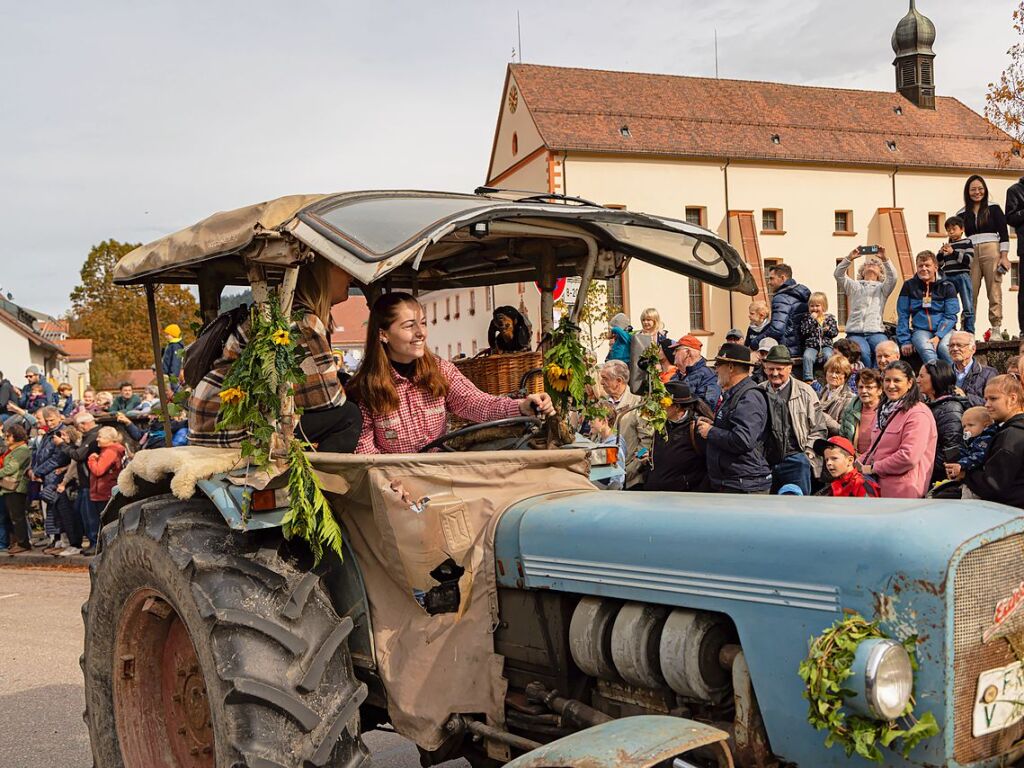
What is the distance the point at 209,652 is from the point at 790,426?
5107 mm

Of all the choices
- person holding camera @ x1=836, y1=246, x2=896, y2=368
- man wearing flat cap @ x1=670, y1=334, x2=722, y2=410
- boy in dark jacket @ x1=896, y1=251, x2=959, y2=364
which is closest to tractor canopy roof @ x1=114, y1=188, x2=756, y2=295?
man wearing flat cap @ x1=670, y1=334, x2=722, y2=410

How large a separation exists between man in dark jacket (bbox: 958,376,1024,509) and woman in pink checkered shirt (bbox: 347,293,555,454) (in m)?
3.09

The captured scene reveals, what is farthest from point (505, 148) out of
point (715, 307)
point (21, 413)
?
point (21, 413)

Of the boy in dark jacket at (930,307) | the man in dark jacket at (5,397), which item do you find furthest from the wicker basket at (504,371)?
the man in dark jacket at (5,397)

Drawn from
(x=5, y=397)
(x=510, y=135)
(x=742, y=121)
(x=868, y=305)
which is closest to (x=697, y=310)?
(x=742, y=121)

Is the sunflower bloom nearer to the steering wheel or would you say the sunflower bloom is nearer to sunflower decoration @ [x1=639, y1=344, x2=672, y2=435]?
the steering wheel

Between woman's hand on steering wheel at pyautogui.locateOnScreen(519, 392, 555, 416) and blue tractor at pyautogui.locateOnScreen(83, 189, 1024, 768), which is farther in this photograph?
woman's hand on steering wheel at pyautogui.locateOnScreen(519, 392, 555, 416)

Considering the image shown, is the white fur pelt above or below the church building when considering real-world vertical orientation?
below

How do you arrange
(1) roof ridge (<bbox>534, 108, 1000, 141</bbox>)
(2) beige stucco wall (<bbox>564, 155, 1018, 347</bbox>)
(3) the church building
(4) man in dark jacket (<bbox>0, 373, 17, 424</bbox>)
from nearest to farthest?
(4) man in dark jacket (<bbox>0, 373, 17, 424</bbox>) → (2) beige stucco wall (<bbox>564, 155, 1018, 347</bbox>) → (3) the church building → (1) roof ridge (<bbox>534, 108, 1000, 141</bbox>)

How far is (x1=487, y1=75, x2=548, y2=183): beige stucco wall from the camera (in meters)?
43.1

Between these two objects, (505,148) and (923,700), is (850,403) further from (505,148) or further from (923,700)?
(505,148)

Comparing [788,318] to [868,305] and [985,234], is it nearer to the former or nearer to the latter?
[868,305]

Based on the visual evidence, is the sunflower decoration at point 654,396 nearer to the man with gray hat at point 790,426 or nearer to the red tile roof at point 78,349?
the man with gray hat at point 790,426

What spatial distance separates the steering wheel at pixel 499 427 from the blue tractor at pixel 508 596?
27mm
